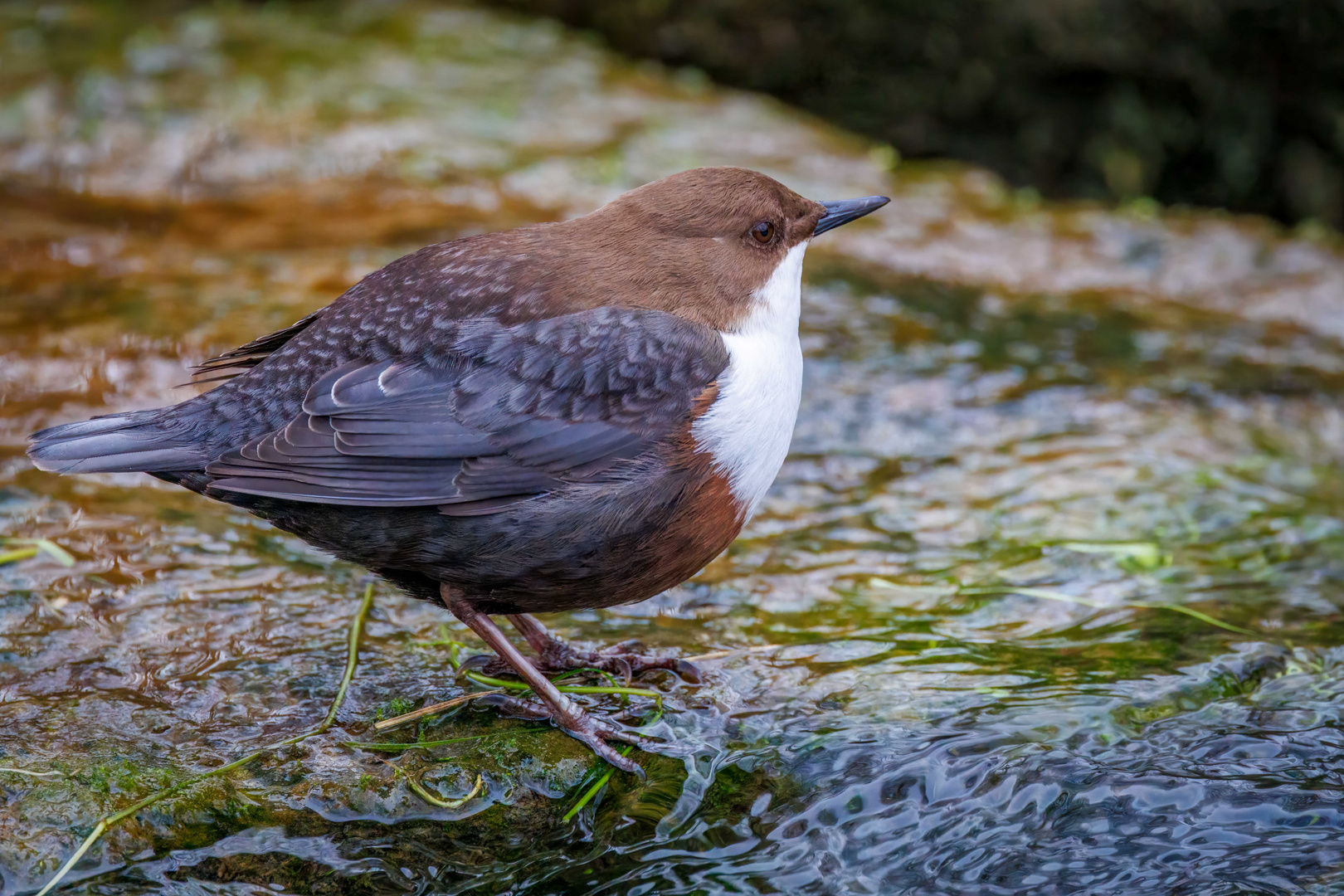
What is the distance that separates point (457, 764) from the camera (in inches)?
110

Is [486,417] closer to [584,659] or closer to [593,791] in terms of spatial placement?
→ [584,659]

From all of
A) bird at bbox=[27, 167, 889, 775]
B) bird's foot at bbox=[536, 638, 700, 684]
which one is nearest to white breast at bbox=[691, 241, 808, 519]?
bird at bbox=[27, 167, 889, 775]

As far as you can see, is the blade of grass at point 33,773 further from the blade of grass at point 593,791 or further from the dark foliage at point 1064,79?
the dark foliage at point 1064,79

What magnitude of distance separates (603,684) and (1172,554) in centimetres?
204

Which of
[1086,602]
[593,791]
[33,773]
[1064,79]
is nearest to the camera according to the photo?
[33,773]

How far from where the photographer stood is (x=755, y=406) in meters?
3.05

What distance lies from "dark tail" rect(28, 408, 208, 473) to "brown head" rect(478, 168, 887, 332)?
92 centimetres

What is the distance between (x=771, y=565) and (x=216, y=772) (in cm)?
181

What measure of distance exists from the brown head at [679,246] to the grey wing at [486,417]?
13 centimetres

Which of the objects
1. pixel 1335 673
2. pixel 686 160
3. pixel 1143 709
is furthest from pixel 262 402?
pixel 686 160

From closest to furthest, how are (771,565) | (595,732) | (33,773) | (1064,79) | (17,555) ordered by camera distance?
(33,773) < (595,732) < (17,555) < (771,565) < (1064,79)

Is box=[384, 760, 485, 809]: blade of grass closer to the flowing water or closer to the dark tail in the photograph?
the flowing water

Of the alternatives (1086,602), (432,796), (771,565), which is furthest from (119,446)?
(1086,602)

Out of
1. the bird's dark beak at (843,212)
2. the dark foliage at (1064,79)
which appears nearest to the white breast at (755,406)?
the bird's dark beak at (843,212)
